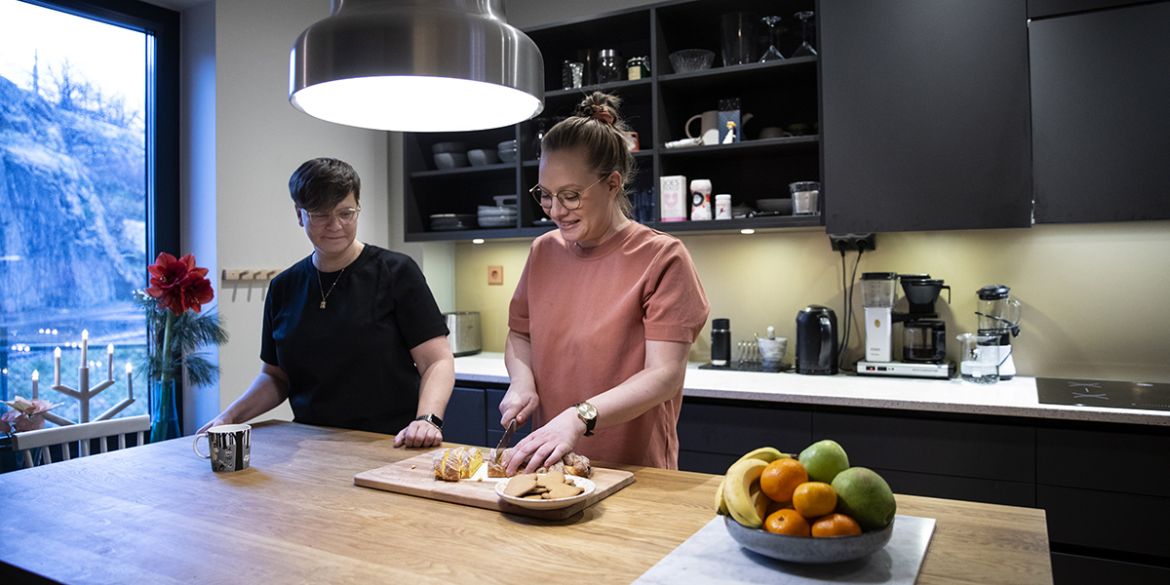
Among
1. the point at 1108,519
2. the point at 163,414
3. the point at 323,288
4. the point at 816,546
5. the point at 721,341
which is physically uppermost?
the point at 323,288

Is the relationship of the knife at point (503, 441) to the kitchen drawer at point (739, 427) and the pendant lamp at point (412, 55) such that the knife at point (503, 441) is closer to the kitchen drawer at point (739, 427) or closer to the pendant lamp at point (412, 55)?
the pendant lamp at point (412, 55)

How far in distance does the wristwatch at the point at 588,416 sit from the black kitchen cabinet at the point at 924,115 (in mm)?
1773

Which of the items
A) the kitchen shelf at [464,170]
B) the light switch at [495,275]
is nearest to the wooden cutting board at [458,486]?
the kitchen shelf at [464,170]

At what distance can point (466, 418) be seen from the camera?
10.5 feet

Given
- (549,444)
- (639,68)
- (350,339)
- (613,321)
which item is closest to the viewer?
(549,444)

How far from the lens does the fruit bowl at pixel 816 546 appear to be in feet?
2.93

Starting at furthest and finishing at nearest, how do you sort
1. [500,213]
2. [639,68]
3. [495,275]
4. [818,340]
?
[495,275], [500,213], [639,68], [818,340]

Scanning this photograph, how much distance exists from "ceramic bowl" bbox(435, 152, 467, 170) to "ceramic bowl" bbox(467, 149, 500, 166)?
53mm

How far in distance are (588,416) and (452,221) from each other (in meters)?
2.51

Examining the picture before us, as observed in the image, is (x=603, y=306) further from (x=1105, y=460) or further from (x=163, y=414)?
(x=163, y=414)

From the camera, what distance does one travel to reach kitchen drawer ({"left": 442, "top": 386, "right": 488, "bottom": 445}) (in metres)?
3.16

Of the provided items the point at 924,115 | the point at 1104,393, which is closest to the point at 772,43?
the point at 924,115

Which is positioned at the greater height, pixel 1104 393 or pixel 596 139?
pixel 596 139

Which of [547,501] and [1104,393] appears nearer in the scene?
[547,501]
